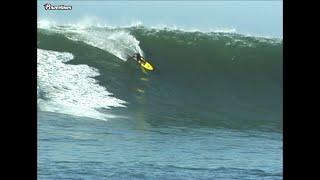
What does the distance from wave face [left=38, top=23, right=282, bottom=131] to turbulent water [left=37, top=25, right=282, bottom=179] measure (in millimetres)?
13

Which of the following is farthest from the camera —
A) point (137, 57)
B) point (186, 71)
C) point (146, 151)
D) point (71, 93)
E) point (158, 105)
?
point (186, 71)

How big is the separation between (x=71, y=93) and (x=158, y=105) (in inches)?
37.7

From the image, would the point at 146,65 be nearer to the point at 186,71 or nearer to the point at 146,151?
the point at 186,71

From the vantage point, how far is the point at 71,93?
6.32 meters

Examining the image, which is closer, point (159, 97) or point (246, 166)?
point (246, 166)

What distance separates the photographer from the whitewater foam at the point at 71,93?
616 centimetres

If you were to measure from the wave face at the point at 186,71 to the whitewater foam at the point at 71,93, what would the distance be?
0.05m

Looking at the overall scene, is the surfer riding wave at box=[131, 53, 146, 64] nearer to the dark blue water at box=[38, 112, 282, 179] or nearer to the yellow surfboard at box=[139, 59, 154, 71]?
the yellow surfboard at box=[139, 59, 154, 71]

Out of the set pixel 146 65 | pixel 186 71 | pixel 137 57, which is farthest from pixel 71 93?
pixel 186 71
